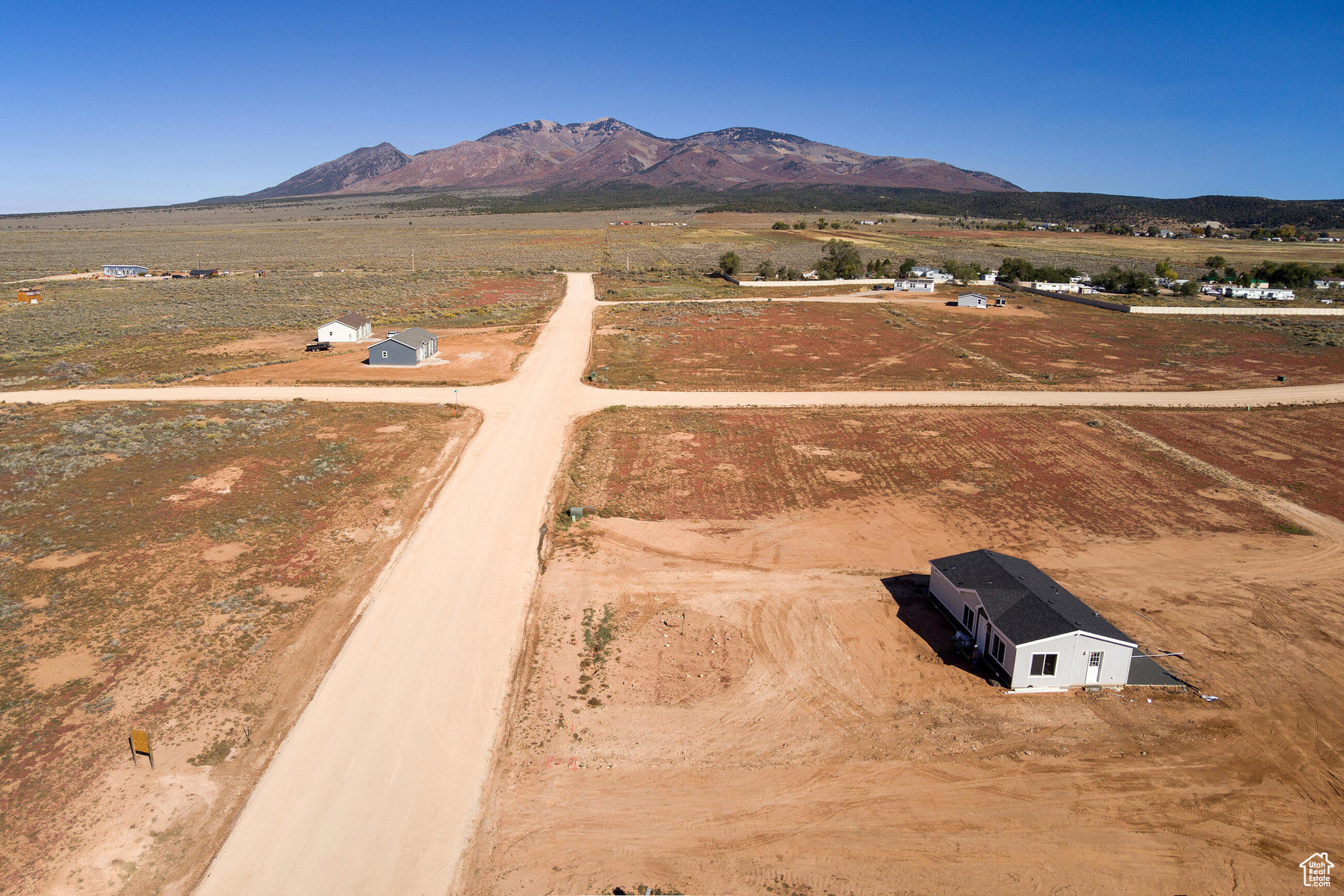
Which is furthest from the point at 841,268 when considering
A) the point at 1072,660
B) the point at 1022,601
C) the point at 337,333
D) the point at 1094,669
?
the point at 1072,660

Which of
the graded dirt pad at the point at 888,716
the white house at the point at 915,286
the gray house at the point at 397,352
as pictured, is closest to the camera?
the graded dirt pad at the point at 888,716

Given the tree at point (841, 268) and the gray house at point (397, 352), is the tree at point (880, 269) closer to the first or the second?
the tree at point (841, 268)

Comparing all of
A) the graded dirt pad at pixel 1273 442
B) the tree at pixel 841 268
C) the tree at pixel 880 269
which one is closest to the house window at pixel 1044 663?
the graded dirt pad at pixel 1273 442

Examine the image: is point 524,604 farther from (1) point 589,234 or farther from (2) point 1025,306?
(1) point 589,234

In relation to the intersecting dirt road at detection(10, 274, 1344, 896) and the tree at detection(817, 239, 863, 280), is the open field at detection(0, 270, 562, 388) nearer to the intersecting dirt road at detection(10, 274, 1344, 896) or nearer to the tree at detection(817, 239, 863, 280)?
the intersecting dirt road at detection(10, 274, 1344, 896)

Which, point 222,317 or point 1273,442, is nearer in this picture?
point 1273,442

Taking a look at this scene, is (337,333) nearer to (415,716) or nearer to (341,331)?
(341,331)

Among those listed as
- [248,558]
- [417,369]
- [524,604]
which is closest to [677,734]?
[524,604]

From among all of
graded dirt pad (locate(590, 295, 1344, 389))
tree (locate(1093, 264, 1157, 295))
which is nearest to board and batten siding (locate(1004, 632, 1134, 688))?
graded dirt pad (locate(590, 295, 1344, 389))
